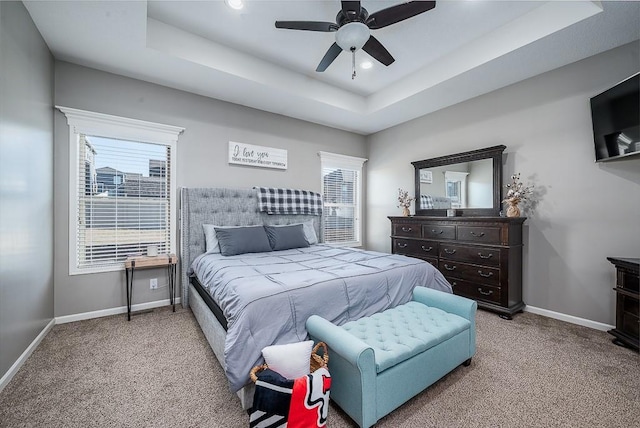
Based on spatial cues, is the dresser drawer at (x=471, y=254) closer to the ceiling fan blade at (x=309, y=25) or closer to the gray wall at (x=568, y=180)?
the gray wall at (x=568, y=180)

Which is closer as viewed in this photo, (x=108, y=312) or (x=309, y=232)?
(x=108, y=312)

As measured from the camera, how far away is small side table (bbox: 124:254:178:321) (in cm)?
298

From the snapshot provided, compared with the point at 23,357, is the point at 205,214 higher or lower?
higher

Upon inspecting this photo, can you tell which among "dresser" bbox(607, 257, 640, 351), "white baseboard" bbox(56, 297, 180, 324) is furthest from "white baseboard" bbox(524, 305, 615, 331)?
"white baseboard" bbox(56, 297, 180, 324)

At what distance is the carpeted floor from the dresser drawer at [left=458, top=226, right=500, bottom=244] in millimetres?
1036

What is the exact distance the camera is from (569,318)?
2.93 m

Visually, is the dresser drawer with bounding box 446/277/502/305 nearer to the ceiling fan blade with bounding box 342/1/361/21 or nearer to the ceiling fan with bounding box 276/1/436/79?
the ceiling fan with bounding box 276/1/436/79

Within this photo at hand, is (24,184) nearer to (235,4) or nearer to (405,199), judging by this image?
(235,4)

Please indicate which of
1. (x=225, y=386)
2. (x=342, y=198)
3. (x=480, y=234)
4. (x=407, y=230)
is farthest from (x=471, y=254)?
(x=225, y=386)

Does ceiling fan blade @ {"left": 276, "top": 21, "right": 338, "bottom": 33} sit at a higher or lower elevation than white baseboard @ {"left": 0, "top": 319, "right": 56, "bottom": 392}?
higher

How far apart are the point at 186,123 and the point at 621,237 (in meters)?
5.08

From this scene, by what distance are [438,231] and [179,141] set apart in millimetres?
3721

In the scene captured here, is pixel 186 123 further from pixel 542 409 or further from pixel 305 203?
pixel 542 409

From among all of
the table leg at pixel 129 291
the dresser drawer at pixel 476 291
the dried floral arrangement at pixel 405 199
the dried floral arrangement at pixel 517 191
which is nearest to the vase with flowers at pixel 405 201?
the dried floral arrangement at pixel 405 199
